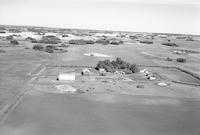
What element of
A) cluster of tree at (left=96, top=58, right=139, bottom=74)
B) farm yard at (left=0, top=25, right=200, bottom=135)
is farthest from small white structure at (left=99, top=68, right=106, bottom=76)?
cluster of tree at (left=96, top=58, right=139, bottom=74)

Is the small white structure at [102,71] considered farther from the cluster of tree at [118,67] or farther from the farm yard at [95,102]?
the cluster of tree at [118,67]

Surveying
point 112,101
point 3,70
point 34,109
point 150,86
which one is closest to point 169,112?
point 112,101

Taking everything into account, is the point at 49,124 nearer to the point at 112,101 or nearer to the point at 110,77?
the point at 112,101

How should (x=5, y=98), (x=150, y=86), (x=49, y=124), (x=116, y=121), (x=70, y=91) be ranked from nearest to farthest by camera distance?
1. (x=49, y=124)
2. (x=116, y=121)
3. (x=5, y=98)
4. (x=70, y=91)
5. (x=150, y=86)

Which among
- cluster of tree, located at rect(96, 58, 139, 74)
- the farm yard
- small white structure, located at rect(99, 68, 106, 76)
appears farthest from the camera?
cluster of tree, located at rect(96, 58, 139, 74)

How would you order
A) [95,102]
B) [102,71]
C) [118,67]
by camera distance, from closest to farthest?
[95,102] → [102,71] → [118,67]

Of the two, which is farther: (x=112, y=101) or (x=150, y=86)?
(x=150, y=86)

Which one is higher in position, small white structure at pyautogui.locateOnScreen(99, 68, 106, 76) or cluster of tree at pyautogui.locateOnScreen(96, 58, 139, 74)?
cluster of tree at pyautogui.locateOnScreen(96, 58, 139, 74)

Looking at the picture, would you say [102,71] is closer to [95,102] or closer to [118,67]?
[118,67]

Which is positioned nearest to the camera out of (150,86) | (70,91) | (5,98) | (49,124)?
(49,124)

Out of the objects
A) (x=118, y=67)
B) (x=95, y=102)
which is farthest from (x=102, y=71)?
(x=95, y=102)

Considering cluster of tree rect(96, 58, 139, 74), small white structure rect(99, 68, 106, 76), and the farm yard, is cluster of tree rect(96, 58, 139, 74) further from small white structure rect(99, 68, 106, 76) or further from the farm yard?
the farm yard
